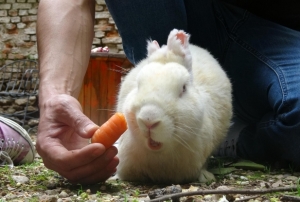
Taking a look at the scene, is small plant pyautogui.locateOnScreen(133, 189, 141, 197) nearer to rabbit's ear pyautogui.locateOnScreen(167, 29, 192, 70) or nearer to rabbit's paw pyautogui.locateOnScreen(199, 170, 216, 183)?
rabbit's paw pyautogui.locateOnScreen(199, 170, 216, 183)

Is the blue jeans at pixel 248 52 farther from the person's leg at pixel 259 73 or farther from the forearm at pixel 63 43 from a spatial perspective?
the forearm at pixel 63 43

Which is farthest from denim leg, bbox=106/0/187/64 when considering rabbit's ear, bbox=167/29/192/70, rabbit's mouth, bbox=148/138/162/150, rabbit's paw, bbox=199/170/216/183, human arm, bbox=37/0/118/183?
rabbit's mouth, bbox=148/138/162/150

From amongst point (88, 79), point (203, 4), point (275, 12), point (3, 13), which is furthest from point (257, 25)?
point (3, 13)

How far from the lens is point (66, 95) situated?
204 cm

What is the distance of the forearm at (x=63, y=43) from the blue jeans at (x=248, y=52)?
0.96 ft

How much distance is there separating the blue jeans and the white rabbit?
407mm

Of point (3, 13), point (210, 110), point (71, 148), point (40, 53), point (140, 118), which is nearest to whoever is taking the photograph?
point (140, 118)

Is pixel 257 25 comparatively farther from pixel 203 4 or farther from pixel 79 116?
pixel 79 116

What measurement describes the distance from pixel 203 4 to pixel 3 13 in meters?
6.00

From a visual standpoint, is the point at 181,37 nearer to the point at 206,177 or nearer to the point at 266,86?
the point at 206,177

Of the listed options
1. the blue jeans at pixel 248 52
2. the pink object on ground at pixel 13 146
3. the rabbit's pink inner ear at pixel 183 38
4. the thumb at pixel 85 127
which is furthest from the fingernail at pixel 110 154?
the blue jeans at pixel 248 52

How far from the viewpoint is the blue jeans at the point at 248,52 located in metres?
2.70

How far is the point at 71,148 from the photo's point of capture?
2.06 m

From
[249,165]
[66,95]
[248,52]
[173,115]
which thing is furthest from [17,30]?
[173,115]
